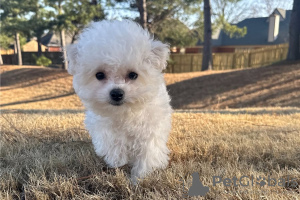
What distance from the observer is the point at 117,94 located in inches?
91.0

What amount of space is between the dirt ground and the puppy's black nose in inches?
287

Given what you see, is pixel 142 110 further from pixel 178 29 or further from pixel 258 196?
pixel 178 29

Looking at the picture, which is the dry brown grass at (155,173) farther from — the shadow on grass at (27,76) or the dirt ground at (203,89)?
the shadow on grass at (27,76)

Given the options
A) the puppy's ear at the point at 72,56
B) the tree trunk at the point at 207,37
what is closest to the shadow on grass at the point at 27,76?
the tree trunk at the point at 207,37

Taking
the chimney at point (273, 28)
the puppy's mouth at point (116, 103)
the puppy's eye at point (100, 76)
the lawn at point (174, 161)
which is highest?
the chimney at point (273, 28)

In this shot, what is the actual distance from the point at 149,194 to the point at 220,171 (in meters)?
0.83

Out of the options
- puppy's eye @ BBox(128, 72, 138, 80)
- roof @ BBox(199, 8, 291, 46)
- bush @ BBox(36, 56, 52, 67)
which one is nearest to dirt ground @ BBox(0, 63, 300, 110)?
puppy's eye @ BBox(128, 72, 138, 80)

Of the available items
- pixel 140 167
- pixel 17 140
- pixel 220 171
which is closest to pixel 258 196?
pixel 220 171

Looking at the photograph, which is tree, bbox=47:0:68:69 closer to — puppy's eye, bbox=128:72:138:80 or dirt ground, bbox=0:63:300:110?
dirt ground, bbox=0:63:300:110

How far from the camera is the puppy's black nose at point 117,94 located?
2.31m

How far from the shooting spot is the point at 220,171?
254 centimetres

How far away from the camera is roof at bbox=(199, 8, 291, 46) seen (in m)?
31.1

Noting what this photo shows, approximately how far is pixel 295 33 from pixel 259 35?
67.4 feet

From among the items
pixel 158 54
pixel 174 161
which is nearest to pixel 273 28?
pixel 174 161
